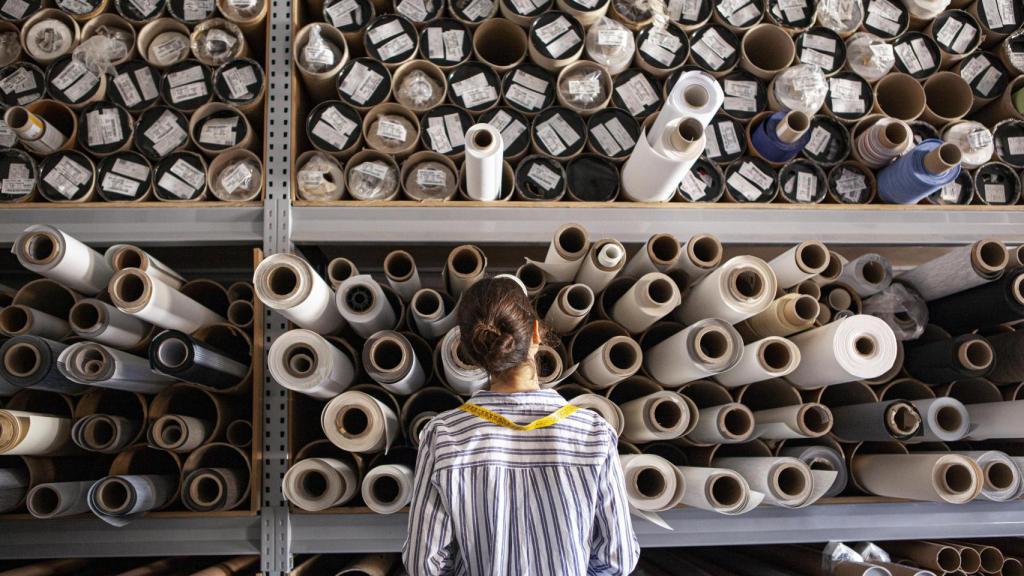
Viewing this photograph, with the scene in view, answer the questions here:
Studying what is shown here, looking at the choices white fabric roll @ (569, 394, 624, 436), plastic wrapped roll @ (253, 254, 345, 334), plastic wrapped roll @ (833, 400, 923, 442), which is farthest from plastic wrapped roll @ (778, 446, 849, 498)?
plastic wrapped roll @ (253, 254, 345, 334)

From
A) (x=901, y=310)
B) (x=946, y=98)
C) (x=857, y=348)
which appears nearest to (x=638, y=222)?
(x=857, y=348)

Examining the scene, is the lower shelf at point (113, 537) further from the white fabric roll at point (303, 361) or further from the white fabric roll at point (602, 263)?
the white fabric roll at point (602, 263)

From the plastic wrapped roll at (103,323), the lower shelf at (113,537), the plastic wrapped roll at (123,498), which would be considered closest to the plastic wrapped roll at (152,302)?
the plastic wrapped roll at (103,323)

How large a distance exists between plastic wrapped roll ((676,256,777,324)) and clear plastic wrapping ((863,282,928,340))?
0.33 meters

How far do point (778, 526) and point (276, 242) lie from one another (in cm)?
117

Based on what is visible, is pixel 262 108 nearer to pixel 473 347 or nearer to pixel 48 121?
pixel 48 121

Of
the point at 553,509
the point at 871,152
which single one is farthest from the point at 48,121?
the point at 871,152

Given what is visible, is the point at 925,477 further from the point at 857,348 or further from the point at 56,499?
the point at 56,499

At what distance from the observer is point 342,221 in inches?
44.3

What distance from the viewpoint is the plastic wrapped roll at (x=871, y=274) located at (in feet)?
3.65

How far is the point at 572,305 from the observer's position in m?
1.02

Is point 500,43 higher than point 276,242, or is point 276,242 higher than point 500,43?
point 500,43

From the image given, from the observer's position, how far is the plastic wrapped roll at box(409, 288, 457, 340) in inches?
40.2

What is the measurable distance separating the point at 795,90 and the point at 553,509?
103cm
